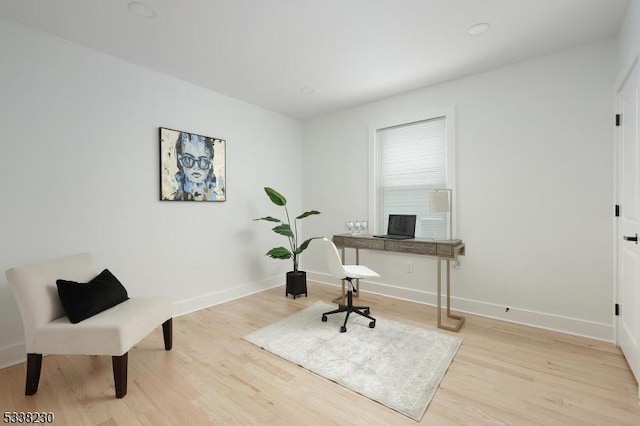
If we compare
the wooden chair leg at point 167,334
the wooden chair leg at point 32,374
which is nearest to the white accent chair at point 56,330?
the wooden chair leg at point 32,374

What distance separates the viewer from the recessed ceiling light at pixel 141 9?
2.02 metres

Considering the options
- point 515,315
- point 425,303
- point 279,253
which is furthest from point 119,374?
point 515,315

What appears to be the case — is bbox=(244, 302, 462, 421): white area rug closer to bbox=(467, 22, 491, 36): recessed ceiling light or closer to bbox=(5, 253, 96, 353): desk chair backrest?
bbox=(5, 253, 96, 353): desk chair backrest

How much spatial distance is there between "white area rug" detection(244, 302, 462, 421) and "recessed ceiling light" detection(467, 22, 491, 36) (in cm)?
265

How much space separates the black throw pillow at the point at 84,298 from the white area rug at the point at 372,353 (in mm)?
1155

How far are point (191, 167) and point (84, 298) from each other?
1.77m

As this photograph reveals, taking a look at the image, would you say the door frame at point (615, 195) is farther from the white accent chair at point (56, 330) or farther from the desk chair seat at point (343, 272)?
the white accent chair at point (56, 330)

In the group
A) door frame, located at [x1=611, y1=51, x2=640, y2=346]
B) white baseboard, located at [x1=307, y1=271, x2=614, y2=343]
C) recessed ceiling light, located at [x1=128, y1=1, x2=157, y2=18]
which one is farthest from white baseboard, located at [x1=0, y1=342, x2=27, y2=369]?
door frame, located at [x1=611, y1=51, x2=640, y2=346]

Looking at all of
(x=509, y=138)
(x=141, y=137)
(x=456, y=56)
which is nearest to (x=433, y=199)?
(x=509, y=138)

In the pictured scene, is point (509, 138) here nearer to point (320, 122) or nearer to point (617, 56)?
point (617, 56)

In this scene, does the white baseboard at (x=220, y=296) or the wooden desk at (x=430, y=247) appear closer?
the wooden desk at (x=430, y=247)

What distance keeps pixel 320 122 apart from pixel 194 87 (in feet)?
6.25

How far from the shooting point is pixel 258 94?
366 centimetres

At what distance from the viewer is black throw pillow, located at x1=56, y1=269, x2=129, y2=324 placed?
1.85 m
